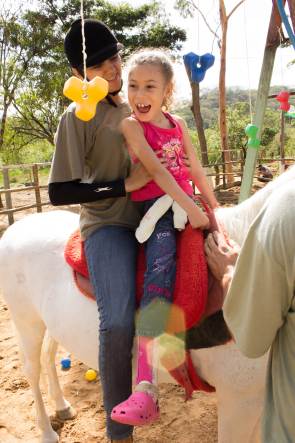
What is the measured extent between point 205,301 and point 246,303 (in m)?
0.75

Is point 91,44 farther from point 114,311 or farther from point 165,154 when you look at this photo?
point 114,311

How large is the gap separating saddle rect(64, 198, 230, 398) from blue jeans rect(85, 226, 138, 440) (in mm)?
90

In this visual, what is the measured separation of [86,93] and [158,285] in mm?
809

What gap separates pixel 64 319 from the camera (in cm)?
217

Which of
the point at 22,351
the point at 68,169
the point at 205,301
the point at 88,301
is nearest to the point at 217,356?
the point at 205,301

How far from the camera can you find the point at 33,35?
53.9 feet

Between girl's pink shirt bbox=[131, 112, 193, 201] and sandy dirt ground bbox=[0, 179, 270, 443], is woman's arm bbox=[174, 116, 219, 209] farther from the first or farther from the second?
sandy dirt ground bbox=[0, 179, 270, 443]

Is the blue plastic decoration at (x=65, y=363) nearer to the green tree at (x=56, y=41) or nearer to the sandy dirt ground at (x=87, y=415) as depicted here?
the sandy dirt ground at (x=87, y=415)

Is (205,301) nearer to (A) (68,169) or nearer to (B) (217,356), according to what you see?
(B) (217,356)

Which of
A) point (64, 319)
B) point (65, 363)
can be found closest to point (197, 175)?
point (64, 319)

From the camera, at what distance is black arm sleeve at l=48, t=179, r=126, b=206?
1846 millimetres

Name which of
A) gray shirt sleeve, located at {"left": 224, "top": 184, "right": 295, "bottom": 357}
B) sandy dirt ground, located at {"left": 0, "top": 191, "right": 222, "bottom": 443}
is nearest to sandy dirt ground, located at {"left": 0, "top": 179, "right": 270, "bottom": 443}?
sandy dirt ground, located at {"left": 0, "top": 191, "right": 222, "bottom": 443}

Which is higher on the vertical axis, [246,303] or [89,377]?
[246,303]

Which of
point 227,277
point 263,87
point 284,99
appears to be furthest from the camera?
point 284,99
